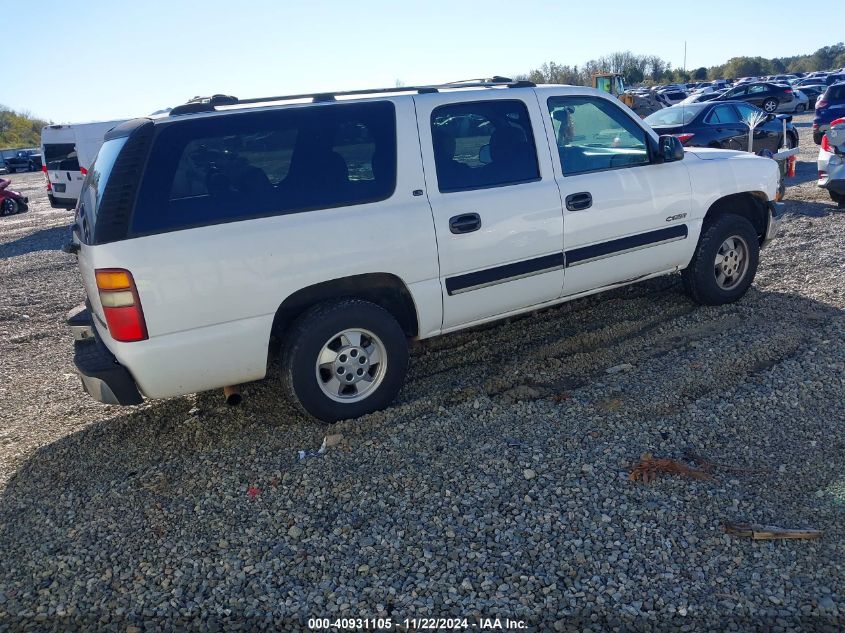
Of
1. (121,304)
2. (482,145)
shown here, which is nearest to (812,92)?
(482,145)

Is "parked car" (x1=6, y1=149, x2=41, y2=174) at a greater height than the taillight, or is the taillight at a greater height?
"parked car" (x1=6, y1=149, x2=41, y2=174)

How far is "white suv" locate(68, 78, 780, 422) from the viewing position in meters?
4.06

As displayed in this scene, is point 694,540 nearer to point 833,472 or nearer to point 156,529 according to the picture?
point 833,472

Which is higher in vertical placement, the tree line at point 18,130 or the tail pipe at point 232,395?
the tree line at point 18,130

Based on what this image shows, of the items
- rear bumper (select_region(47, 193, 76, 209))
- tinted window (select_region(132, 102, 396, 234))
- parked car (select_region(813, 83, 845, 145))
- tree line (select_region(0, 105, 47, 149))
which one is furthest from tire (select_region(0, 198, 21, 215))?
tree line (select_region(0, 105, 47, 149))

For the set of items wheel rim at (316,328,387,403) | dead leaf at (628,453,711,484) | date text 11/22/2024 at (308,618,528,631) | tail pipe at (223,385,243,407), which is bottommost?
date text 11/22/2024 at (308,618,528,631)

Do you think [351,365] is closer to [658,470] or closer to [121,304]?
[121,304]

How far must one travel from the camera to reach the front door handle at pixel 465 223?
188 inches

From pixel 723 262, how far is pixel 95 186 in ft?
16.3

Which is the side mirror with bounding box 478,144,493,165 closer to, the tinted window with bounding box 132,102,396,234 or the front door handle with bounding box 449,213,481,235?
the front door handle with bounding box 449,213,481,235

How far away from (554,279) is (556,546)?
2.43 meters

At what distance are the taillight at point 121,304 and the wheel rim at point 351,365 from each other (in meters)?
1.07

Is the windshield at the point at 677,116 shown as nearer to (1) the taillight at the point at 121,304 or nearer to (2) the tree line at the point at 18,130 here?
(1) the taillight at the point at 121,304

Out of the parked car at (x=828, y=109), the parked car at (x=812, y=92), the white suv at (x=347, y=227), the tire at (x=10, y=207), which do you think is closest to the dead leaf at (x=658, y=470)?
the white suv at (x=347, y=227)
